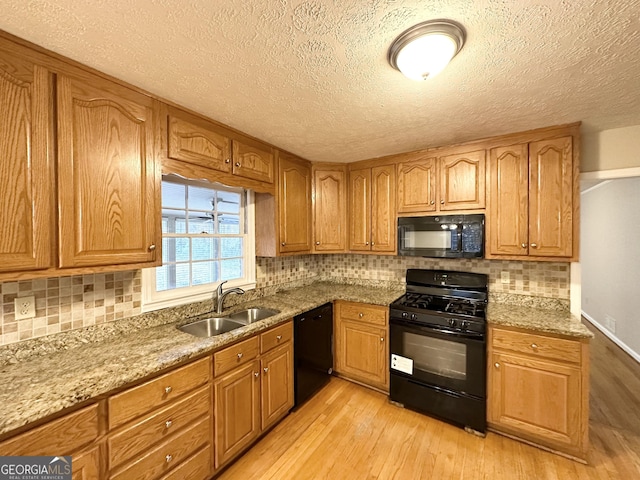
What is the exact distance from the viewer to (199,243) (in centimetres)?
224

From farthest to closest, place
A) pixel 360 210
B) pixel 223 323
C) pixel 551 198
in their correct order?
pixel 360 210 → pixel 223 323 → pixel 551 198

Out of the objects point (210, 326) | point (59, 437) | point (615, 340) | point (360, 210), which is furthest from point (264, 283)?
point (615, 340)

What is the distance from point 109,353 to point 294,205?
181 centimetres

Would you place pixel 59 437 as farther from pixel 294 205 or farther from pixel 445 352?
pixel 445 352

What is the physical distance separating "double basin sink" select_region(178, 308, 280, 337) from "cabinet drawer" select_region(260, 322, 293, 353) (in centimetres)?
16

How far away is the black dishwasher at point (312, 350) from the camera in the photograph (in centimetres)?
226

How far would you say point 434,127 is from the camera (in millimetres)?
1994

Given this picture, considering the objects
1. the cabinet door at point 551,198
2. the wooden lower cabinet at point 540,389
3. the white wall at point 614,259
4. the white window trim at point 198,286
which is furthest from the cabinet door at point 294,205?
the white wall at point 614,259

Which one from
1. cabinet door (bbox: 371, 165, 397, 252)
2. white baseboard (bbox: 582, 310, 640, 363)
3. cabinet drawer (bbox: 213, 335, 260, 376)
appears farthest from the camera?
white baseboard (bbox: 582, 310, 640, 363)

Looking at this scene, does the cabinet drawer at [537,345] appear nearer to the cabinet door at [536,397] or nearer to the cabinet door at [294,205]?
the cabinet door at [536,397]

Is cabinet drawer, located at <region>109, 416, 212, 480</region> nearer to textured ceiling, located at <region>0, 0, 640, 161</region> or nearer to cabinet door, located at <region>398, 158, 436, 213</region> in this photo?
textured ceiling, located at <region>0, 0, 640, 161</region>

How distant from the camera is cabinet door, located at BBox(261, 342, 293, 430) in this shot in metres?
1.94

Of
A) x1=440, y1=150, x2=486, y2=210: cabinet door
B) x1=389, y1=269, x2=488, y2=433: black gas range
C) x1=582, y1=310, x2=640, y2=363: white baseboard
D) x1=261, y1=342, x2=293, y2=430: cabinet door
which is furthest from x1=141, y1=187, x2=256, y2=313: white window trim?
x1=582, y1=310, x2=640, y2=363: white baseboard

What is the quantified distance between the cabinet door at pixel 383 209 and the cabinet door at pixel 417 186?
8 centimetres
